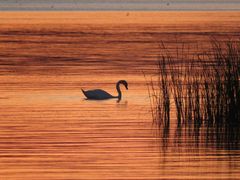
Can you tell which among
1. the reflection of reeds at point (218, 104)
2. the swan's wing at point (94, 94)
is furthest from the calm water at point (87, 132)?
the reflection of reeds at point (218, 104)

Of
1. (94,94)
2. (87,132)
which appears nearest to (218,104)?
(87,132)

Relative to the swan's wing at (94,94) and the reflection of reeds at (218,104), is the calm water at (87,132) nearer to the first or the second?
the swan's wing at (94,94)

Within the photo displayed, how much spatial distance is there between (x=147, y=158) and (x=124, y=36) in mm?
32763

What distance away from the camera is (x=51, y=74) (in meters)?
27.5

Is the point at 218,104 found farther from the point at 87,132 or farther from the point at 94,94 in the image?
the point at 94,94

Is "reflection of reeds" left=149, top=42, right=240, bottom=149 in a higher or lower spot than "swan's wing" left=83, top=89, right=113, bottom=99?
lower

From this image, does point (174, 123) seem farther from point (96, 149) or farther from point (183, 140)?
point (96, 149)

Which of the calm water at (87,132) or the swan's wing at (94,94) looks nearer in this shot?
the calm water at (87,132)

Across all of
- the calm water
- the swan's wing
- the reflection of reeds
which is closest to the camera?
the calm water

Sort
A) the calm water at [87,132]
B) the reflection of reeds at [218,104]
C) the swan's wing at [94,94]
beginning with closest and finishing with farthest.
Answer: the calm water at [87,132], the reflection of reeds at [218,104], the swan's wing at [94,94]

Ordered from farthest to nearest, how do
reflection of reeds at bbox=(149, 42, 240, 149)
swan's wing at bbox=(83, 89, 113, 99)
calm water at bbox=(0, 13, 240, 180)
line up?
swan's wing at bbox=(83, 89, 113, 99) < reflection of reeds at bbox=(149, 42, 240, 149) < calm water at bbox=(0, 13, 240, 180)

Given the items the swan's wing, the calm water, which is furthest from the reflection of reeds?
the swan's wing

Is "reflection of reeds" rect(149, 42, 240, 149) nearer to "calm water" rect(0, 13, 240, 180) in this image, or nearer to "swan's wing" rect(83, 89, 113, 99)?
"calm water" rect(0, 13, 240, 180)

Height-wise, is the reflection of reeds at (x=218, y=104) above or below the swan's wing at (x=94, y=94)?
below
